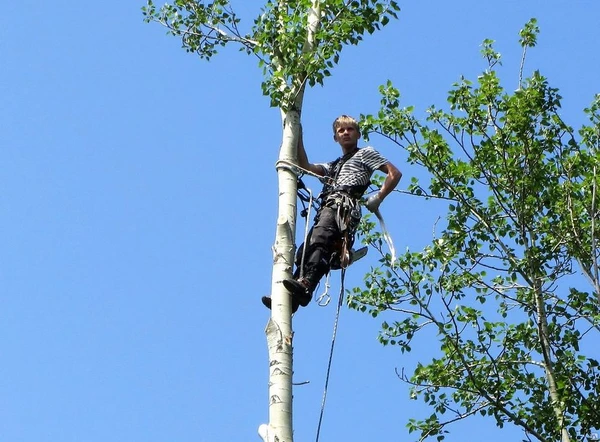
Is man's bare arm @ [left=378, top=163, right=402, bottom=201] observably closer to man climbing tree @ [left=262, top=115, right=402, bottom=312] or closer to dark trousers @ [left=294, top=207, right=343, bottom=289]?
man climbing tree @ [left=262, top=115, right=402, bottom=312]

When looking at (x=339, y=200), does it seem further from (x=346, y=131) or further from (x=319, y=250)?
(x=346, y=131)

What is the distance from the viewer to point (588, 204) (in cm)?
1175

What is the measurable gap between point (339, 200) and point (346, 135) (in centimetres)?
66

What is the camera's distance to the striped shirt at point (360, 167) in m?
6.93

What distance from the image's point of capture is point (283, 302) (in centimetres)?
568

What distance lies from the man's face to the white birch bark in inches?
28.6

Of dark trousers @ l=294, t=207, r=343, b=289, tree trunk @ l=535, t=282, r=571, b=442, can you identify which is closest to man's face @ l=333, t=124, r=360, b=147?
dark trousers @ l=294, t=207, r=343, b=289

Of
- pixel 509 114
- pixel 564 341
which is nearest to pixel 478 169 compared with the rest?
pixel 509 114

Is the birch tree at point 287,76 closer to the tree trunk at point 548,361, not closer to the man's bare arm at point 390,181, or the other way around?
the man's bare arm at point 390,181

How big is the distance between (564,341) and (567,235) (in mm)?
1228

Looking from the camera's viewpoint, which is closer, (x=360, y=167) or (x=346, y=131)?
(x=360, y=167)

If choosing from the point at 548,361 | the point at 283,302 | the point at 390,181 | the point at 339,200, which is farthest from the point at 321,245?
the point at 548,361

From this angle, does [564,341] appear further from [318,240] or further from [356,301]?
[318,240]

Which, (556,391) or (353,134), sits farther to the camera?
(556,391)
